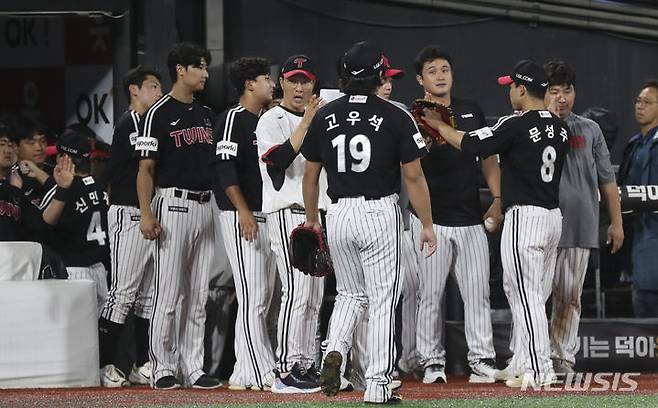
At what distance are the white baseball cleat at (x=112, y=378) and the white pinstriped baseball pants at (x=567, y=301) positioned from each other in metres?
2.63

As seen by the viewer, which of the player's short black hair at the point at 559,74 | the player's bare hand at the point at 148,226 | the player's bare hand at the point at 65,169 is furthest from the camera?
the player's bare hand at the point at 65,169

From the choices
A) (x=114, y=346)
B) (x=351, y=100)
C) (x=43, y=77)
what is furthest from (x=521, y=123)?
(x=43, y=77)

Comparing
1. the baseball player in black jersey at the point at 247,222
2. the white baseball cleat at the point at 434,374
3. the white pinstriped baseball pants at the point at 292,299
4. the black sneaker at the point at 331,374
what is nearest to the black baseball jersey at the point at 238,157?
the baseball player in black jersey at the point at 247,222

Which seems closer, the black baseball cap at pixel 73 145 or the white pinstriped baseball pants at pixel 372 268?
the white pinstriped baseball pants at pixel 372 268

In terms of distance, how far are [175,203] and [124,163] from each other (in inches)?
27.5

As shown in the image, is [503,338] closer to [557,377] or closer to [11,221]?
[557,377]

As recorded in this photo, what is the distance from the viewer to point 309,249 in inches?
282

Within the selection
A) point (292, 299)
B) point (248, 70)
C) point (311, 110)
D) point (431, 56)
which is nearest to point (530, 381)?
point (292, 299)

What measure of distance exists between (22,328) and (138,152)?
1244mm

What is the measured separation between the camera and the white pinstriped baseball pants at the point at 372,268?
6.74 meters

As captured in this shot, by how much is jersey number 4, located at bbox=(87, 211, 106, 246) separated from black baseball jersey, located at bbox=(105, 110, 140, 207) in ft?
1.27

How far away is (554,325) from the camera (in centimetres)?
865

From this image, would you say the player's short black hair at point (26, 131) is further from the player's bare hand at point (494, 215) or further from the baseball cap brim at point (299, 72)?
the player's bare hand at point (494, 215)

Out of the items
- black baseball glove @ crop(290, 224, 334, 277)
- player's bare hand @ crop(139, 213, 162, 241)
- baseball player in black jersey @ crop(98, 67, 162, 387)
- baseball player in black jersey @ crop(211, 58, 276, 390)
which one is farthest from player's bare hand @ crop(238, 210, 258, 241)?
baseball player in black jersey @ crop(98, 67, 162, 387)
